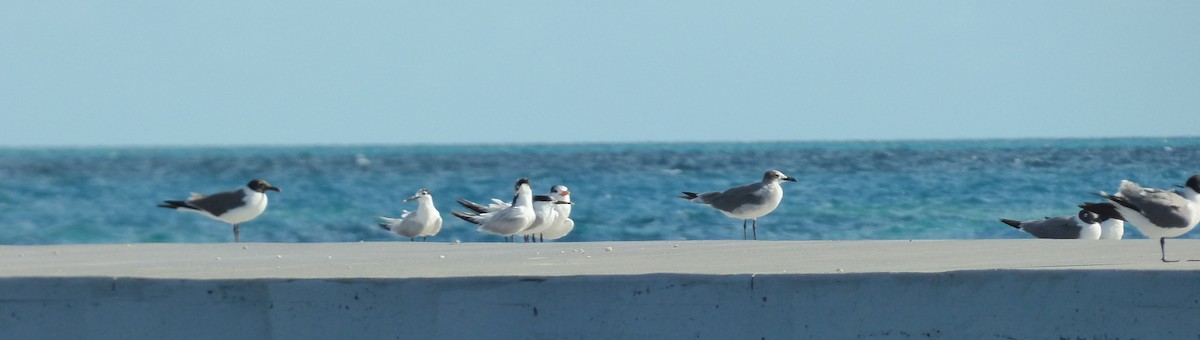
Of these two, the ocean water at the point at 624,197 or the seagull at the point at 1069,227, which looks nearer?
the seagull at the point at 1069,227

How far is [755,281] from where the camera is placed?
16.3ft

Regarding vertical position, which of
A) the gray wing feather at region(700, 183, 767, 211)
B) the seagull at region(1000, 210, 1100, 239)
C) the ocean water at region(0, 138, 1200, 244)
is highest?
the gray wing feather at region(700, 183, 767, 211)

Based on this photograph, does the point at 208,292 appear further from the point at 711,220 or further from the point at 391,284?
the point at 711,220

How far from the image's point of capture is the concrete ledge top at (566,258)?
5.38 metres

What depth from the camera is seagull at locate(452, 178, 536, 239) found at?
40.1 feet

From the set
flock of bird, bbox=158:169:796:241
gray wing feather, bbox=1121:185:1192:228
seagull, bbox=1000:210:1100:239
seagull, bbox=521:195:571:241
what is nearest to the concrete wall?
gray wing feather, bbox=1121:185:1192:228

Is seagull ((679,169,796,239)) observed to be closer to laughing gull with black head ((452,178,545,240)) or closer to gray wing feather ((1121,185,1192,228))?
laughing gull with black head ((452,178,545,240))

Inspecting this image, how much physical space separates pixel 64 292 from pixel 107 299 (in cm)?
16

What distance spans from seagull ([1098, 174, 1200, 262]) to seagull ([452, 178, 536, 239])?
19.1 ft

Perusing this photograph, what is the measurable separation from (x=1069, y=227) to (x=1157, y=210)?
512cm

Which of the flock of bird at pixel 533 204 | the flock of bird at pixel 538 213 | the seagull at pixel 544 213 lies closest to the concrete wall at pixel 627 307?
the flock of bird at pixel 538 213

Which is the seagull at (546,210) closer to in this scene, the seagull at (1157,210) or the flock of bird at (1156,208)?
the flock of bird at (1156,208)

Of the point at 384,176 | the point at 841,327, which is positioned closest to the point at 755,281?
the point at 841,327

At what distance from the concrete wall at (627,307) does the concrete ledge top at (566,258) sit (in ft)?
0.27
